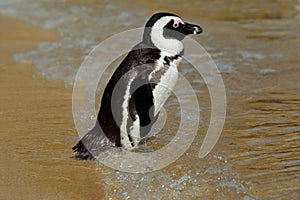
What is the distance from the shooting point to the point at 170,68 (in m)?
4.32

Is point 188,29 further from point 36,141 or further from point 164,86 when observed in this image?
point 36,141

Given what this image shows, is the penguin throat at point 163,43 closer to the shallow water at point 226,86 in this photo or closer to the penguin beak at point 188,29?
the penguin beak at point 188,29

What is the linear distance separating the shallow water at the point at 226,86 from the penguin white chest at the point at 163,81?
41 centimetres

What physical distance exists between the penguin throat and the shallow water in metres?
0.68

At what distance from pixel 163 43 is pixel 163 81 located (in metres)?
0.27

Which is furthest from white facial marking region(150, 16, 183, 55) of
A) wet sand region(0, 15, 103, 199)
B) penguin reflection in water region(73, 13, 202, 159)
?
wet sand region(0, 15, 103, 199)

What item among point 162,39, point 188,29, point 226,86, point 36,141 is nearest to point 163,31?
point 162,39

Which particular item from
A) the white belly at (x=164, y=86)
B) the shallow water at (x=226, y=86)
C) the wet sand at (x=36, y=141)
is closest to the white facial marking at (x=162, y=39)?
the white belly at (x=164, y=86)

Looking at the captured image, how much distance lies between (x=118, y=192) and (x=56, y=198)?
361mm

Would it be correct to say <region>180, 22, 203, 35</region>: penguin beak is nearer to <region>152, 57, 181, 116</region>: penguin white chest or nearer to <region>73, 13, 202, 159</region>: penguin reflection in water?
<region>73, 13, 202, 159</region>: penguin reflection in water

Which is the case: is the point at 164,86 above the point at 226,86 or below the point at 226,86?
above

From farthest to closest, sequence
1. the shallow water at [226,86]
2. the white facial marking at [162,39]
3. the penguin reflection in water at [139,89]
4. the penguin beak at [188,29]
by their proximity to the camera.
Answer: the penguin beak at [188,29] → the white facial marking at [162,39] → the penguin reflection in water at [139,89] → the shallow water at [226,86]

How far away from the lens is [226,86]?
19.4 ft

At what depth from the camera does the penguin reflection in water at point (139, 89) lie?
4.24 meters
